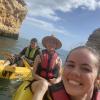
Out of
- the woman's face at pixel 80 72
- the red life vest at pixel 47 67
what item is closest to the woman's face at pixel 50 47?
the red life vest at pixel 47 67

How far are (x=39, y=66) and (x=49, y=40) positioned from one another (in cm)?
103

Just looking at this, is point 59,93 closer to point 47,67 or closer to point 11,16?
point 47,67

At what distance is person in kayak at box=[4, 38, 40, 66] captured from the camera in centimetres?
1328

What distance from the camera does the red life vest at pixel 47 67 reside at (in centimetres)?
759

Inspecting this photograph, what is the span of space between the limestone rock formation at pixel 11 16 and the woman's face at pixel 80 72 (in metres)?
58.2

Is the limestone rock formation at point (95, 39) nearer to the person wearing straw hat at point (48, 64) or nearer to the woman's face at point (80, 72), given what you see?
the woman's face at point (80, 72)

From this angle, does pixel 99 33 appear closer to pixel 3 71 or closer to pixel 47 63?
pixel 47 63

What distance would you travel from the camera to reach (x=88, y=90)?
2.38 metres

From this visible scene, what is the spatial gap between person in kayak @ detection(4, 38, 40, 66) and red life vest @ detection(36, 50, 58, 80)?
505 centimetres

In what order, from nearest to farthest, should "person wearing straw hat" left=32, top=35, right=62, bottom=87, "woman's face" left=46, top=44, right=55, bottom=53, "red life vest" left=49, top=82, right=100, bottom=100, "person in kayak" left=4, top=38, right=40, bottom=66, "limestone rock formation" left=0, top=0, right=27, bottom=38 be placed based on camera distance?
"red life vest" left=49, top=82, right=100, bottom=100 < "woman's face" left=46, top=44, right=55, bottom=53 < "person wearing straw hat" left=32, top=35, right=62, bottom=87 < "person in kayak" left=4, top=38, right=40, bottom=66 < "limestone rock formation" left=0, top=0, right=27, bottom=38

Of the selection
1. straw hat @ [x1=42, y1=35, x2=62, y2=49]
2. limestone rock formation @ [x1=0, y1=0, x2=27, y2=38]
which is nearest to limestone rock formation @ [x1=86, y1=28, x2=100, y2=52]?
straw hat @ [x1=42, y1=35, x2=62, y2=49]

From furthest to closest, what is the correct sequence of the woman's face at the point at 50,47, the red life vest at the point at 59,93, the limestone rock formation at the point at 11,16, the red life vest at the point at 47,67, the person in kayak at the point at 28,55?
the limestone rock formation at the point at 11,16 < the person in kayak at the point at 28,55 < the red life vest at the point at 47,67 < the woman's face at the point at 50,47 < the red life vest at the point at 59,93

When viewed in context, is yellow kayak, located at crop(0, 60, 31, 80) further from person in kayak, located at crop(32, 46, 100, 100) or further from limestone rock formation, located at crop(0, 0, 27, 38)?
limestone rock formation, located at crop(0, 0, 27, 38)

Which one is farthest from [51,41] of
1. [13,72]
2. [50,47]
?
[13,72]
